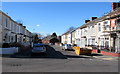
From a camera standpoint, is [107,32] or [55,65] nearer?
[55,65]

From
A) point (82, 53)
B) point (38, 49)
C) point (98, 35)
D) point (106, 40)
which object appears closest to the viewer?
point (38, 49)

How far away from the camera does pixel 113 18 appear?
32906 millimetres

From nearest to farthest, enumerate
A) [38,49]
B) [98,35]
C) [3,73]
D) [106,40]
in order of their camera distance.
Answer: [3,73], [38,49], [106,40], [98,35]

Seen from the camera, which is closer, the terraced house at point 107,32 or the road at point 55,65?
the road at point 55,65

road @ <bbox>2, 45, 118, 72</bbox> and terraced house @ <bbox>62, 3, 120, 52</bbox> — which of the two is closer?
road @ <bbox>2, 45, 118, 72</bbox>

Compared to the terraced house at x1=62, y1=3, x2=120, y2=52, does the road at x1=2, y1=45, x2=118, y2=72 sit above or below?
below

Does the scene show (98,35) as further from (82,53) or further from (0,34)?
(0,34)

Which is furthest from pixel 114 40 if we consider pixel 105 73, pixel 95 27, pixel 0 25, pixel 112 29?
pixel 105 73

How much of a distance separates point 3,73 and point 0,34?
73.8ft

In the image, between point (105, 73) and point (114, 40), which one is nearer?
point (105, 73)

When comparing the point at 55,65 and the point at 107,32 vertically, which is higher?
the point at 107,32

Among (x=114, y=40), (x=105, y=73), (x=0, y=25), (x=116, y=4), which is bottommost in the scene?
(x=105, y=73)

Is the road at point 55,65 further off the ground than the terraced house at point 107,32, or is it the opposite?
the terraced house at point 107,32

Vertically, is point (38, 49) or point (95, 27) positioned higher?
point (95, 27)
